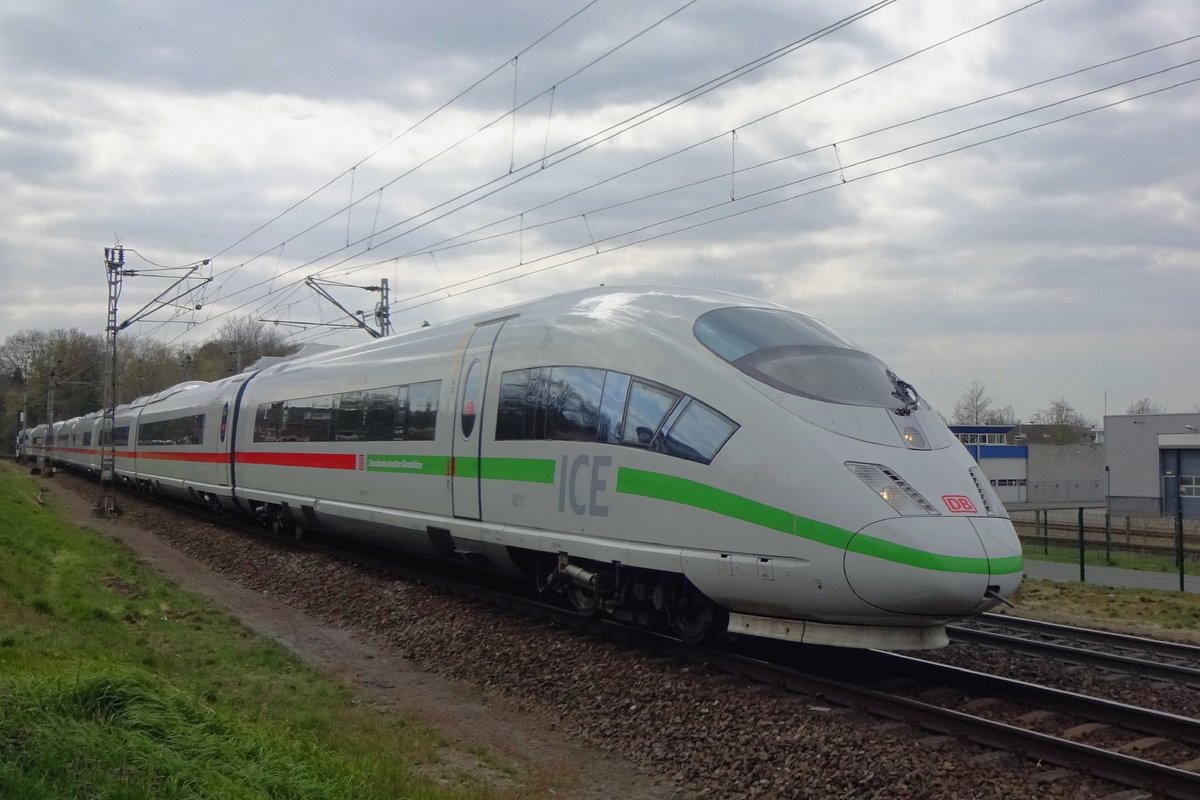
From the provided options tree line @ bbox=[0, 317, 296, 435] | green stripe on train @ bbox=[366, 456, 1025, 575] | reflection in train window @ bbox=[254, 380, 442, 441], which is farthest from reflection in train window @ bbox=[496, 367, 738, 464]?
tree line @ bbox=[0, 317, 296, 435]

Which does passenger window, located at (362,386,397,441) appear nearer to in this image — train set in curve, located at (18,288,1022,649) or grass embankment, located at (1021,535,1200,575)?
train set in curve, located at (18,288,1022,649)

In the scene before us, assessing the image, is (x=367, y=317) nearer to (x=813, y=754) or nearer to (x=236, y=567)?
(x=236, y=567)

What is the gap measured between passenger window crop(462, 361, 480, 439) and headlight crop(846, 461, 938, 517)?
512 cm

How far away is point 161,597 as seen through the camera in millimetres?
13430

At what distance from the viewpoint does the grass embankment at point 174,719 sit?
15.1ft

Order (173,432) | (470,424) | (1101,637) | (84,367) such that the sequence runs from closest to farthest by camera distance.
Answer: (1101,637) < (470,424) < (173,432) < (84,367)

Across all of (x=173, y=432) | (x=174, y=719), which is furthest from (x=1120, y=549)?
(x=173, y=432)

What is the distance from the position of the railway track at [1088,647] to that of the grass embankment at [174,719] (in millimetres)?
5719

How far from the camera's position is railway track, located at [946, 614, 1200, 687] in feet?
28.5

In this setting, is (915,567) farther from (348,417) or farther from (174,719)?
(348,417)

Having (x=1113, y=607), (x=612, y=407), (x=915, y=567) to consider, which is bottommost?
(x=1113, y=607)

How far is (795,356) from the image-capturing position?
28.1 ft

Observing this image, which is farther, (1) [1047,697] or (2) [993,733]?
(1) [1047,697]

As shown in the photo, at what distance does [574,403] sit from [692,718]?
338 cm
